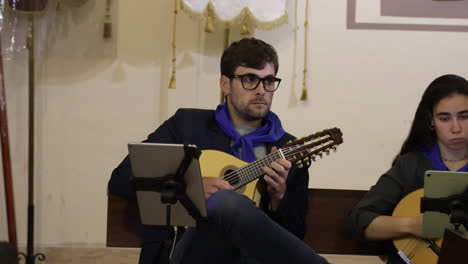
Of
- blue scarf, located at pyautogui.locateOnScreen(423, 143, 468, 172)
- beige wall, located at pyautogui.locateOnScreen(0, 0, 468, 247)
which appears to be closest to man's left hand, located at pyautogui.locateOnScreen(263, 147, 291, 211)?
blue scarf, located at pyautogui.locateOnScreen(423, 143, 468, 172)

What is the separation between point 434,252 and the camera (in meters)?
2.04

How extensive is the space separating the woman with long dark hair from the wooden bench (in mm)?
152

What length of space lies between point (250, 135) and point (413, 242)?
735mm

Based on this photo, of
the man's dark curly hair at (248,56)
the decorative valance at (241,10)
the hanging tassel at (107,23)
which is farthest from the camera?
the hanging tassel at (107,23)

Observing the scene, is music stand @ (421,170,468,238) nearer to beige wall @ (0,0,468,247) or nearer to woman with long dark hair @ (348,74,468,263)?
woman with long dark hair @ (348,74,468,263)

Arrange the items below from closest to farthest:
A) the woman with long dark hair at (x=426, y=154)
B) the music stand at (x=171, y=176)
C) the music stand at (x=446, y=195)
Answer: the music stand at (x=171, y=176) < the music stand at (x=446, y=195) < the woman with long dark hair at (x=426, y=154)

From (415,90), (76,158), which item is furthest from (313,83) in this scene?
(76,158)

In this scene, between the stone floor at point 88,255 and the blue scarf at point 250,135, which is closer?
the blue scarf at point 250,135

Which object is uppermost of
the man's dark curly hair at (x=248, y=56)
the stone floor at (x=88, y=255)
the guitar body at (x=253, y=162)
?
the man's dark curly hair at (x=248, y=56)

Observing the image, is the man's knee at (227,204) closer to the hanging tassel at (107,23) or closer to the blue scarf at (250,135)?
the blue scarf at (250,135)

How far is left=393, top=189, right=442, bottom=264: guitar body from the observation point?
2.05 m

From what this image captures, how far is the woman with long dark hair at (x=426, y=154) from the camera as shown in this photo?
7.43 feet

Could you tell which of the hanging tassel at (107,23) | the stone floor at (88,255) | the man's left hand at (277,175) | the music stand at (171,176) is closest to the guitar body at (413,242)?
the man's left hand at (277,175)

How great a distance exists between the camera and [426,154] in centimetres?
238
